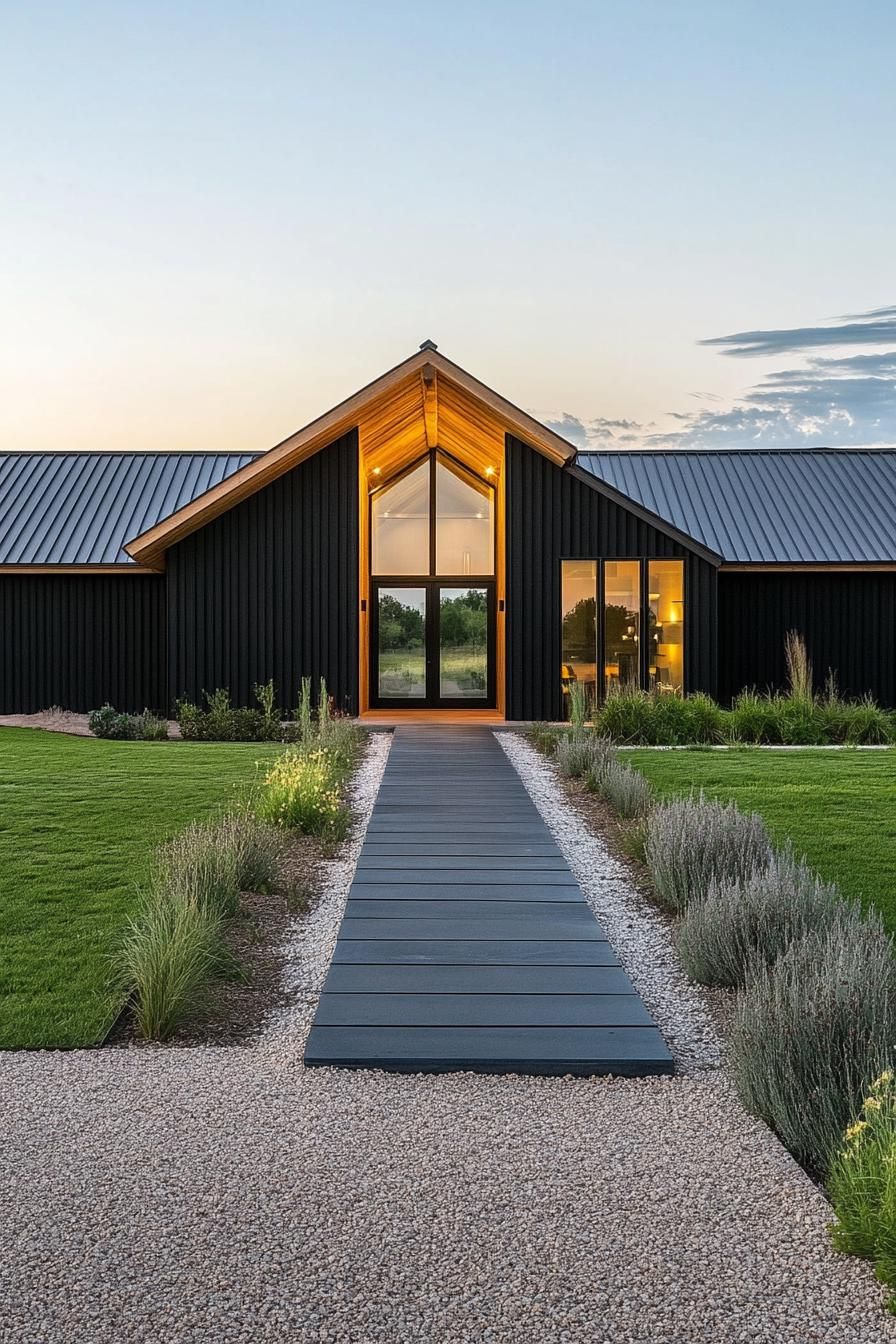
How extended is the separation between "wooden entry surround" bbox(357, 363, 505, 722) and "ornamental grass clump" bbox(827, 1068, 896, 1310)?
503 inches

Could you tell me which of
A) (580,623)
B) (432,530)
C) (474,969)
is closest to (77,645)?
(432,530)

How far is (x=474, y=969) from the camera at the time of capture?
→ 4.76 metres

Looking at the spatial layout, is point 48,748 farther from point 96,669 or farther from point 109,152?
point 109,152

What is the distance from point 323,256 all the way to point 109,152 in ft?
→ 13.4

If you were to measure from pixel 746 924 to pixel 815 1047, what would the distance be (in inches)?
62.5

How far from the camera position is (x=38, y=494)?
2014 cm

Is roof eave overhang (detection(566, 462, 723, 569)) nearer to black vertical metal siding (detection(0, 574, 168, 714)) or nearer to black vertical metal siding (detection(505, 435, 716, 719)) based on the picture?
black vertical metal siding (detection(505, 435, 716, 719))

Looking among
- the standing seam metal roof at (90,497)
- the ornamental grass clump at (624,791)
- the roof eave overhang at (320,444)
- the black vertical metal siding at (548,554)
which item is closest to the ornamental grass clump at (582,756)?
the ornamental grass clump at (624,791)

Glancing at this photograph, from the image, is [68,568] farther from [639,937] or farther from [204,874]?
[639,937]

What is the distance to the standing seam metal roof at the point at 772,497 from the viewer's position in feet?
60.4

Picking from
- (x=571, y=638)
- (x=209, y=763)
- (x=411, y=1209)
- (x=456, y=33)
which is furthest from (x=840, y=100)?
(x=411, y=1209)

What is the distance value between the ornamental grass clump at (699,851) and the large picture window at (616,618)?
9379mm

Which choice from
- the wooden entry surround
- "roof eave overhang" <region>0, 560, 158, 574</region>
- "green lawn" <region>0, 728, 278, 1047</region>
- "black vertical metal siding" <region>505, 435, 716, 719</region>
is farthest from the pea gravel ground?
"roof eave overhang" <region>0, 560, 158, 574</region>

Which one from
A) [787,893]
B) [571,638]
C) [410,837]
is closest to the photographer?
[787,893]
